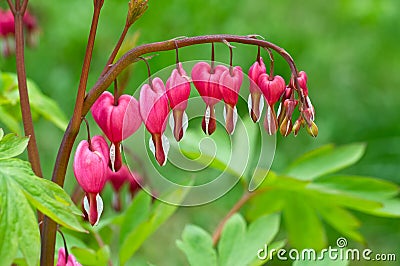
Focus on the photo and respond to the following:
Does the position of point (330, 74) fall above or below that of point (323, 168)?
below

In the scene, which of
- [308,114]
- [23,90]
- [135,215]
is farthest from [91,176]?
[135,215]

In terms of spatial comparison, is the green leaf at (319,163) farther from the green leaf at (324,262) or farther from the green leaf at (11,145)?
the green leaf at (11,145)

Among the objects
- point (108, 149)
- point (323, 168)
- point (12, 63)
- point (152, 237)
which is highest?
point (108, 149)

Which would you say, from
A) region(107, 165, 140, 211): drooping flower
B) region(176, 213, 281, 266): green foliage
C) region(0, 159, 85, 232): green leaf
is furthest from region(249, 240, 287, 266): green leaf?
region(107, 165, 140, 211): drooping flower

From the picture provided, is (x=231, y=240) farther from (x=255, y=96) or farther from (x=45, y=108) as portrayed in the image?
(x=45, y=108)

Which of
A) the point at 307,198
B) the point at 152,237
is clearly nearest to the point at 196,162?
the point at 307,198

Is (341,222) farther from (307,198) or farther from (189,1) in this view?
(189,1)

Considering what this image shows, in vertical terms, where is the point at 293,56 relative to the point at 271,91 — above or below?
below
